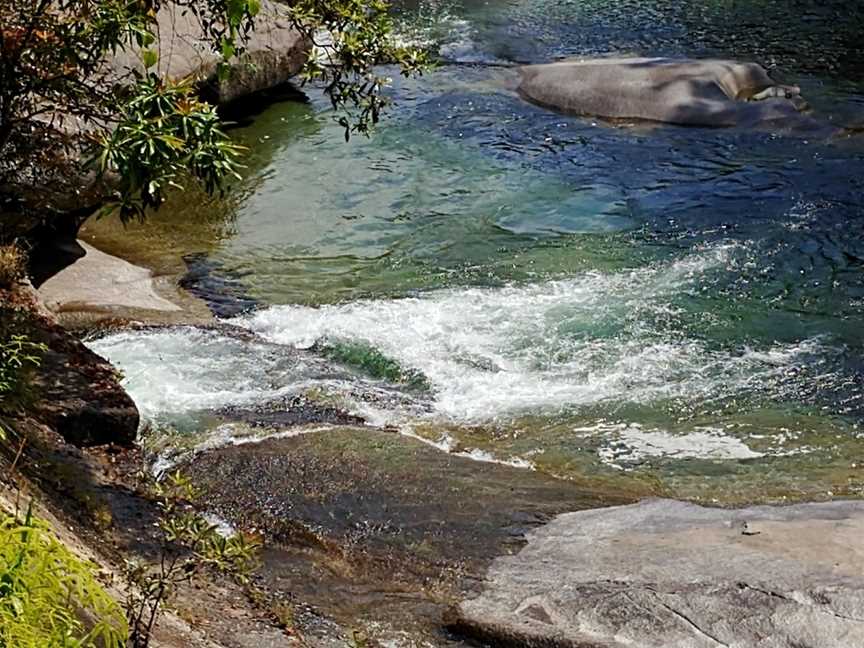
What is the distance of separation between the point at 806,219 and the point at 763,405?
3.52m

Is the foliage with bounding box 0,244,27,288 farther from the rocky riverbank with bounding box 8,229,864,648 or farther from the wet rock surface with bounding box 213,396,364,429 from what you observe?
the wet rock surface with bounding box 213,396,364,429

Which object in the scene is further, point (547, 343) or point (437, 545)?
point (547, 343)

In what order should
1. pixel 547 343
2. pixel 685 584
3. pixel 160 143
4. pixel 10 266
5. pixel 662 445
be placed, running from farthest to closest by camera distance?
1. pixel 547 343
2. pixel 10 266
3. pixel 662 445
4. pixel 160 143
5. pixel 685 584

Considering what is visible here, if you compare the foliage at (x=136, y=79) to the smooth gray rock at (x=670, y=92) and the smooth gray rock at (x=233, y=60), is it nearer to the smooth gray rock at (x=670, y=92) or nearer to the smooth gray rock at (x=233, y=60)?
the smooth gray rock at (x=233, y=60)

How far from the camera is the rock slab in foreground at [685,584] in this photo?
17.4ft

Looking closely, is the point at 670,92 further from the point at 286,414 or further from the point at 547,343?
the point at 286,414

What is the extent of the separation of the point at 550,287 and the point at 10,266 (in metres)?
4.11

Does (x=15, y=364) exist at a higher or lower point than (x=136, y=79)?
lower

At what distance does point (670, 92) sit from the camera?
14883mm

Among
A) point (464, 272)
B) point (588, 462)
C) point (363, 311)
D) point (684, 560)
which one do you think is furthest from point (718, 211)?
point (684, 560)

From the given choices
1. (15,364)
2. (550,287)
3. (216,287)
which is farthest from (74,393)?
(550,287)

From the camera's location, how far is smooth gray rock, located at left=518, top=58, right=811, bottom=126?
1448cm

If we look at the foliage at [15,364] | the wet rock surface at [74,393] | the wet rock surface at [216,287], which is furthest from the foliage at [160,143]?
the wet rock surface at [216,287]

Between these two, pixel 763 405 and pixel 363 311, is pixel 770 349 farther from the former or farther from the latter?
pixel 363 311
